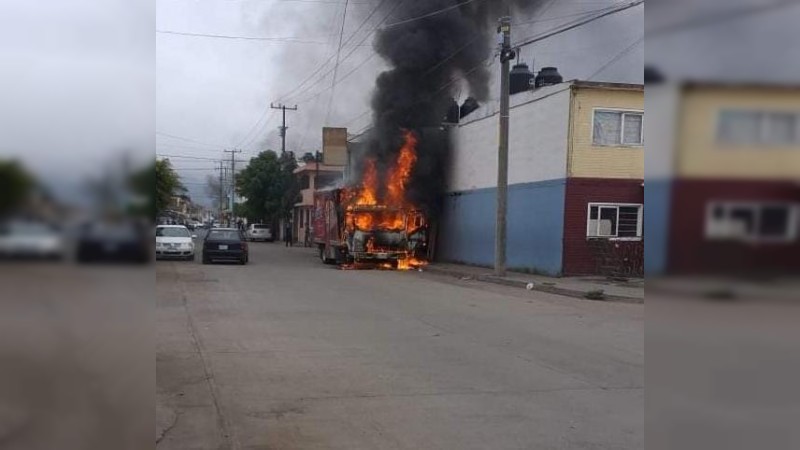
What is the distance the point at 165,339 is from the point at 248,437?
448 cm

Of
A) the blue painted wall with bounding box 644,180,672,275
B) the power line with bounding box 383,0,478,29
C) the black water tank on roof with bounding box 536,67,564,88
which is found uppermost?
the power line with bounding box 383,0,478,29

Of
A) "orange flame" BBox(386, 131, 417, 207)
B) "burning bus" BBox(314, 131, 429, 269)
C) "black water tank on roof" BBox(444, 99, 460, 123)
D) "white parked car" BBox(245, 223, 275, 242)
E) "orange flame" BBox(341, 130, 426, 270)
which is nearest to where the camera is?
"burning bus" BBox(314, 131, 429, 269)

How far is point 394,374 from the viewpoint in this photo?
7.12 meters

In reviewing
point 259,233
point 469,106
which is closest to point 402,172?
point 469,106

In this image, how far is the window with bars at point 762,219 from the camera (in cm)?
99

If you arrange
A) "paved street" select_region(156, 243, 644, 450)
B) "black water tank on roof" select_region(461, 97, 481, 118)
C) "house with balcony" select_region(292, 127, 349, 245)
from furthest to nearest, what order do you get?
1. "house with balcony" select_region(292, 127, 349, 245)
2. "black water tank on roof" select_region(461, 97, 481, 118)
3. "paved street" select_region(156, 243, 644, 450)

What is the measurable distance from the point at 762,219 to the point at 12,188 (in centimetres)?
105

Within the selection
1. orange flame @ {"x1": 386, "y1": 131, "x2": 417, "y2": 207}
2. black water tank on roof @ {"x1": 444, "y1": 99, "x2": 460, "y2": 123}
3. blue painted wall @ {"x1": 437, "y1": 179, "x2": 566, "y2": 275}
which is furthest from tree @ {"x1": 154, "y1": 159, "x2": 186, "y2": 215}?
black water tank on roof @ {"x1": 444, "y1": 99, "x2": 460, "y2": 123}

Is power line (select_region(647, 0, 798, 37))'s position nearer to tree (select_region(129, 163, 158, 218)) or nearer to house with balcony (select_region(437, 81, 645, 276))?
tree (select_region(129, 163, 158, 218))

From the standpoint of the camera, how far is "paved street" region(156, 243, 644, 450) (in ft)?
16.8

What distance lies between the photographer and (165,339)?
9133 millimetres

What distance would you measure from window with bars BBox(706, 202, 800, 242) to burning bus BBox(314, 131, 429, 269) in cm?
2266

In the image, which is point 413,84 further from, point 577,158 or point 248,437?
point 248,437

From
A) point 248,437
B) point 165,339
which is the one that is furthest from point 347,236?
point 248,437
